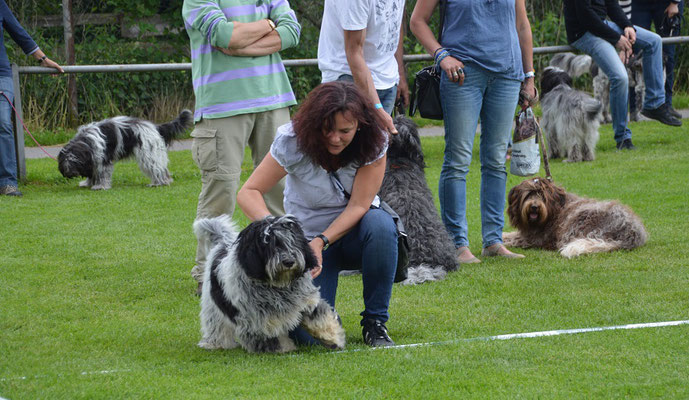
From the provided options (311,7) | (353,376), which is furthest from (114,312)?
(311,7)

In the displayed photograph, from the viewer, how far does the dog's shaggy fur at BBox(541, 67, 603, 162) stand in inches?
360

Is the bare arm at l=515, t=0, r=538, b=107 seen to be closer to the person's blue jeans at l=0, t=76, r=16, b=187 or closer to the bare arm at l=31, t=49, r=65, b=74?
the bare arm at l=31, t=49, r=65, b=74

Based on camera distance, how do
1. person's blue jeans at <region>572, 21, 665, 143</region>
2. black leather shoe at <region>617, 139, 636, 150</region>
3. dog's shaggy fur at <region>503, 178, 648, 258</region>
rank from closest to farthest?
dog's shaggy fur at <region>503, 178, 648, 258</region> → person's blue jeans at <region>572, 21, 665, 143</region> → black leather shoe at <region>617, 139, 636, 150</region>

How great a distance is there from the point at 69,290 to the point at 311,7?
11.5 m

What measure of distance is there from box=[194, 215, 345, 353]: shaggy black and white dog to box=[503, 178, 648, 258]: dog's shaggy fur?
2457mm

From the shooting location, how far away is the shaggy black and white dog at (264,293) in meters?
3.45

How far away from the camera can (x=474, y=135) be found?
534 centimetres

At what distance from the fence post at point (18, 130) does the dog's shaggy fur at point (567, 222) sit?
507cm

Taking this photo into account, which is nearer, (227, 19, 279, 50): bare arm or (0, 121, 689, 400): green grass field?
(0, 121, 689, 400): green grass field

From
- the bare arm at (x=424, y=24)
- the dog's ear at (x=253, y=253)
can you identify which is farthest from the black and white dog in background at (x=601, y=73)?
the dog's ear at (x=253, y=253)

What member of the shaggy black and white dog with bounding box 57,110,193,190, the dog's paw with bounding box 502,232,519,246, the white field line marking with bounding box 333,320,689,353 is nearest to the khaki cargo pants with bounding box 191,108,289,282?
the white field line marking with bounding box 333,320,689,353

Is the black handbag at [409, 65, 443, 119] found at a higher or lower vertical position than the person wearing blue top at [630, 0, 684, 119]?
lower

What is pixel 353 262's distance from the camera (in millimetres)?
4004

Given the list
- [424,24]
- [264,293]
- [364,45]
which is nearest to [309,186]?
[264,293]
